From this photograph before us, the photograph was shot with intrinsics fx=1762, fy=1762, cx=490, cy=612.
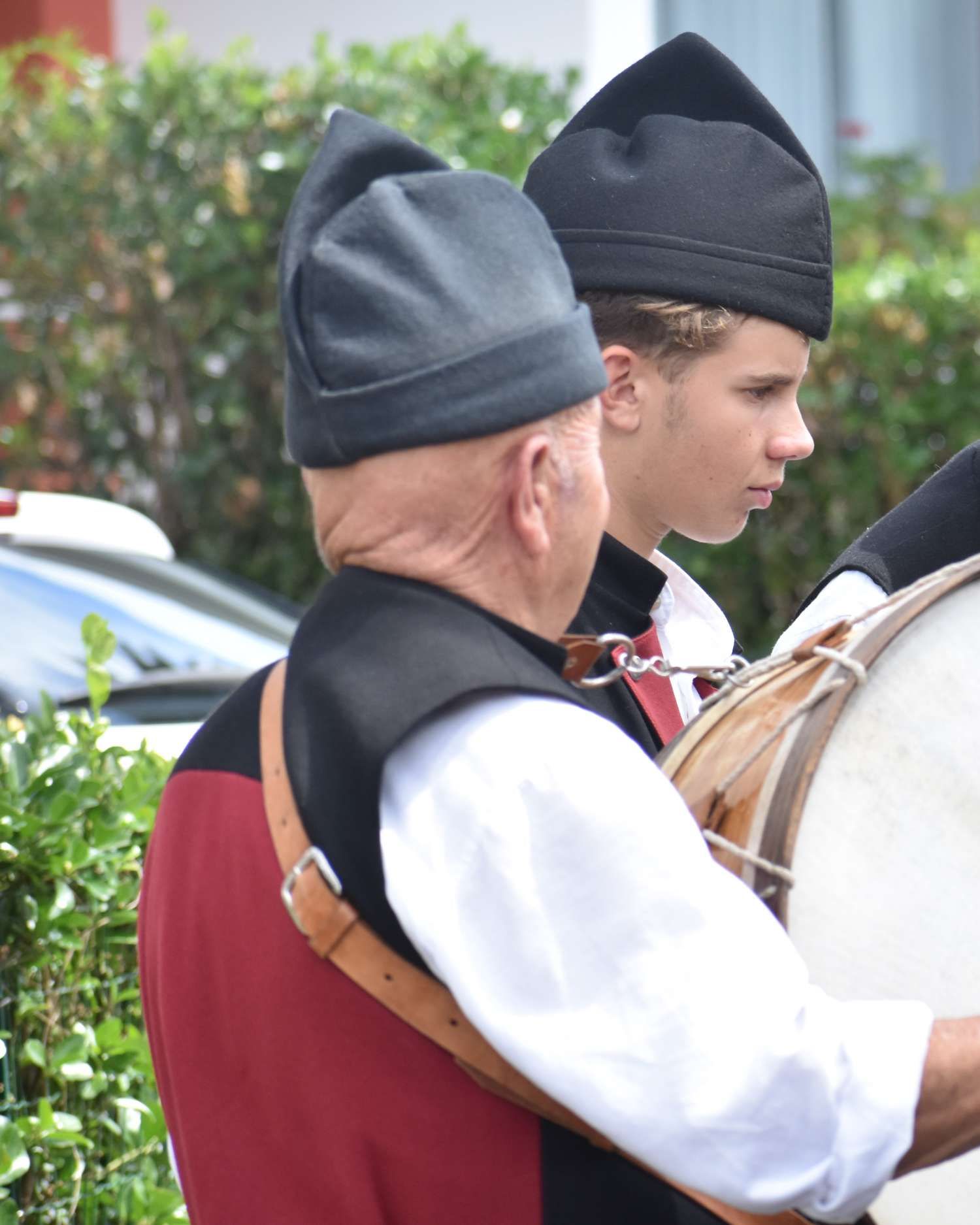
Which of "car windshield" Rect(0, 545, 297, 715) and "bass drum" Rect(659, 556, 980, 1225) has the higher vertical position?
"bass drum" Rect(659, 556, 980, 1225)

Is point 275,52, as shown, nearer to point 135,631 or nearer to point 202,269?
point 202,269

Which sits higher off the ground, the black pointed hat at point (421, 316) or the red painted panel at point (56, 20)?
the black pointed hat at point (421, 316)

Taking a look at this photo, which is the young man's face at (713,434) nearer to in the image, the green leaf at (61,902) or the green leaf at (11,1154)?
the green leaf at (61,902)

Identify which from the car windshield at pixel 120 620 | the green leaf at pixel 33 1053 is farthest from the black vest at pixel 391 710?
the car windshield at pixel 120 620

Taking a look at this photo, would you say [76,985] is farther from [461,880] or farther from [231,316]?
[231,316]

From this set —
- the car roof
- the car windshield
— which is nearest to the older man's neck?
the car windshield

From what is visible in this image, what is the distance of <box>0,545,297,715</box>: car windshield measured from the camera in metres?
3.85

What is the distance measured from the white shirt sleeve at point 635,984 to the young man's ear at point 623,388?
2.34 feet

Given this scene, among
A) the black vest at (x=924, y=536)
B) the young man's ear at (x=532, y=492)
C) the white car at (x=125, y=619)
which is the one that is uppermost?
the young man's ear at (x=532, y=492)

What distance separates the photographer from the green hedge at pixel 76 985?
233 centimetres

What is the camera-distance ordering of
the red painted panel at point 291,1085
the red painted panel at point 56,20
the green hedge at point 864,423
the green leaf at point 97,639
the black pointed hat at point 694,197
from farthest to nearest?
1. the red painted panel at point 56,20
2. the green hedge at point 864,423
3. the green leaf at point 97,639
4. the black pointed hat at point 694,197
5. the red painted panel at point 291,1085

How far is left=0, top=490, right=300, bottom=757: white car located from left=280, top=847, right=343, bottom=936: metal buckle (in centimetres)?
231

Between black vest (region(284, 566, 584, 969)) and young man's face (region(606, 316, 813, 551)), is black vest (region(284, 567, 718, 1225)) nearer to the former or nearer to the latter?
black vest (region(284, 566, 584, 969))

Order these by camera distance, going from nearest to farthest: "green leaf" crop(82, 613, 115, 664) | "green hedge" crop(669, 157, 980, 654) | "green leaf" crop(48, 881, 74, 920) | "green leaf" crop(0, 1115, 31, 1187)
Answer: "green leaf" crop(0, 1115, 31, 1187), "green leaf" crop(48, 881, 74, 920), "green leaf" crop(82, 613, 115, 664), "green hedge" crop(669, 157, 980, 654)
